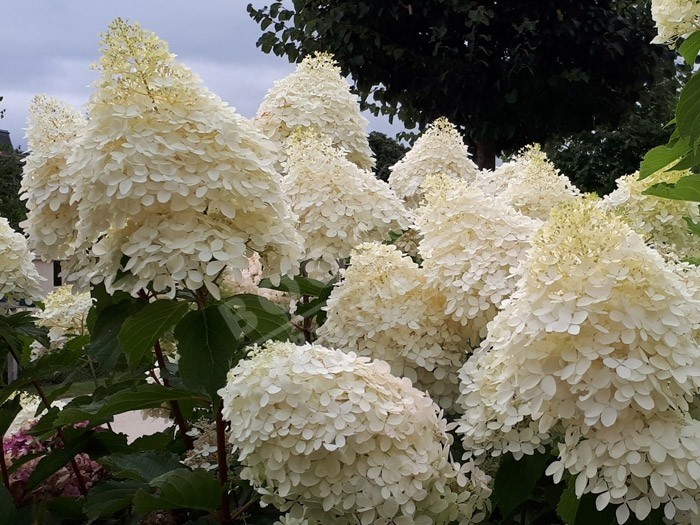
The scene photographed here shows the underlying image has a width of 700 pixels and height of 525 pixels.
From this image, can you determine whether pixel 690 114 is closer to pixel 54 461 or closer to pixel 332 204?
pixel 332 204

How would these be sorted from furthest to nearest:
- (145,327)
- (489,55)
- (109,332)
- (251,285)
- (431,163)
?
(489,55), (431,163), (251,285), (109,332), (145,327)

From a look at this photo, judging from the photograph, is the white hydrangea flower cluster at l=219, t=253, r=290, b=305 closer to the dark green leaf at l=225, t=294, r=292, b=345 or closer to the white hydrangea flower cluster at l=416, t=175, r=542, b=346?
the dark green leaf at l=225, t=294, r=292, b=345

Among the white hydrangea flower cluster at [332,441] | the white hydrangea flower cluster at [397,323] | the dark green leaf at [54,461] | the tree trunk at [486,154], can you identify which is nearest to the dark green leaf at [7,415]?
the dark green leaf at [54,461]

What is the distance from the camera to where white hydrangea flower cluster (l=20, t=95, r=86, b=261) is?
1487mm

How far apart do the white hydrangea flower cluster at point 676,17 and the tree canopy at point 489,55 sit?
6.03 m

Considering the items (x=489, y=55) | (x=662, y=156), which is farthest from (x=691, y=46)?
(x=489, y=55)

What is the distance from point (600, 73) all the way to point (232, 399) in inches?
323

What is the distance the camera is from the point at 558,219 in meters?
1.06

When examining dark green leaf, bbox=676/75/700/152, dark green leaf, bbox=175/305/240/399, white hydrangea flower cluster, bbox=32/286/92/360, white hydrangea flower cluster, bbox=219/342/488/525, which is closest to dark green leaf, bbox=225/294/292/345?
dark green leaf, bbox=175/305/240/399

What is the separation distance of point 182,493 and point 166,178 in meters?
0.48

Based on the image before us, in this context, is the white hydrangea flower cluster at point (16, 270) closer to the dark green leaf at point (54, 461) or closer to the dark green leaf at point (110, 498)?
the dark green leaf at point (54, 461)

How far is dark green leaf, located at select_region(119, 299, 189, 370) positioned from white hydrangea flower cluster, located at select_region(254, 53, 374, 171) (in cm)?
82

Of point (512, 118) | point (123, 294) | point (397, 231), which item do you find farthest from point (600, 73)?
point (123, 294)

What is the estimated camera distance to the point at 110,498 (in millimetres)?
1362
